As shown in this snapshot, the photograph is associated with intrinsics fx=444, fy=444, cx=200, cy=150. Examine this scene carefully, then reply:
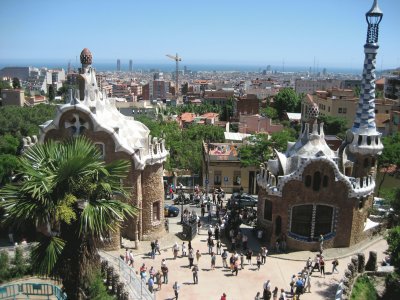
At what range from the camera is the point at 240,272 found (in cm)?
2603

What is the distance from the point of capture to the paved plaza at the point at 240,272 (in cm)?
2369

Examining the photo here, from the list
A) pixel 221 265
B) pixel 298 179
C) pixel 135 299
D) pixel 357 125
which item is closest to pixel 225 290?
pixel 221 265

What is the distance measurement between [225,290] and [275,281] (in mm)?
3117

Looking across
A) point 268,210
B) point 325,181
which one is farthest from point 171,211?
point 325,181

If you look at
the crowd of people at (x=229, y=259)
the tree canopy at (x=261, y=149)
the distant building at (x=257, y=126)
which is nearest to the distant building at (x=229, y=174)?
the tree canopy at (x=261, y=149)

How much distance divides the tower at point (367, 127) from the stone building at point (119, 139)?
1390cm

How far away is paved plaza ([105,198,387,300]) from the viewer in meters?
23.7

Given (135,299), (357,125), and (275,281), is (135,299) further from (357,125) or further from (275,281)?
(357,125)

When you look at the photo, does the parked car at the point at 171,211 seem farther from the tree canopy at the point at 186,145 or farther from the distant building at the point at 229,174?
the distant building at the point at 229,174

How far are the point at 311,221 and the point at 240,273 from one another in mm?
6703

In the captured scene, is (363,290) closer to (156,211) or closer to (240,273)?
(240,273)

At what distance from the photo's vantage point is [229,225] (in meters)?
31.5

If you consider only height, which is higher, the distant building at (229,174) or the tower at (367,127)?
the tower at (367,127)

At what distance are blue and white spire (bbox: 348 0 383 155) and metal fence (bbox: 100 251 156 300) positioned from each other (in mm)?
18424
